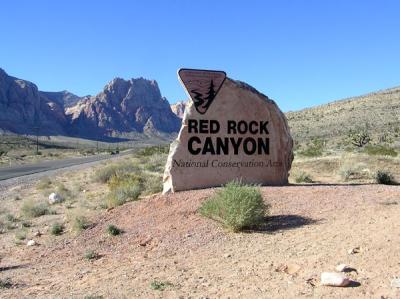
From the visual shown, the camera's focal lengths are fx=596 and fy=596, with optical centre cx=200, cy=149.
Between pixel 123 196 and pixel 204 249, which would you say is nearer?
pixel 204 249

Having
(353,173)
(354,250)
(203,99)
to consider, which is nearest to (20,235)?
(203,99)

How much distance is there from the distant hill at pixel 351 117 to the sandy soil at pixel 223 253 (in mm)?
42133

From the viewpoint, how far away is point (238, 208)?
11.6 meters

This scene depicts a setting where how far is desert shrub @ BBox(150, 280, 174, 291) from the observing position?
331 inches

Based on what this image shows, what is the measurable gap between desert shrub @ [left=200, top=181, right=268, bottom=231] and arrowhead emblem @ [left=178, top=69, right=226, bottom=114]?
4281mm

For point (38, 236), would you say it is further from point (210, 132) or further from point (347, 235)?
point (347, 235)

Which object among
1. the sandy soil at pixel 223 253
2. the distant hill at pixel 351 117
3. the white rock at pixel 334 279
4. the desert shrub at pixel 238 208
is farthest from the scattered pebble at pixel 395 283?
the distant hill at pixel 351 117

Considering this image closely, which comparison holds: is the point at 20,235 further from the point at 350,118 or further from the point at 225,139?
the point at 350,118

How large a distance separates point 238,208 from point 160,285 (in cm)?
343

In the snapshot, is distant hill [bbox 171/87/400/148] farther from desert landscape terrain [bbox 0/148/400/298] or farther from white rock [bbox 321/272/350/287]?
white rock [bbox 321/272/350/287]

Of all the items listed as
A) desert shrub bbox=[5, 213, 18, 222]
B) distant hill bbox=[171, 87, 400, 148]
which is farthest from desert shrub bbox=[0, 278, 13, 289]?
distant hill bbox=[171, 87, 400, 148]

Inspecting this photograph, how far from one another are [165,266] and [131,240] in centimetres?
249

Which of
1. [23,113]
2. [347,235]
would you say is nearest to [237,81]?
[347,235]

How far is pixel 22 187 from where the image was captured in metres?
28.3
